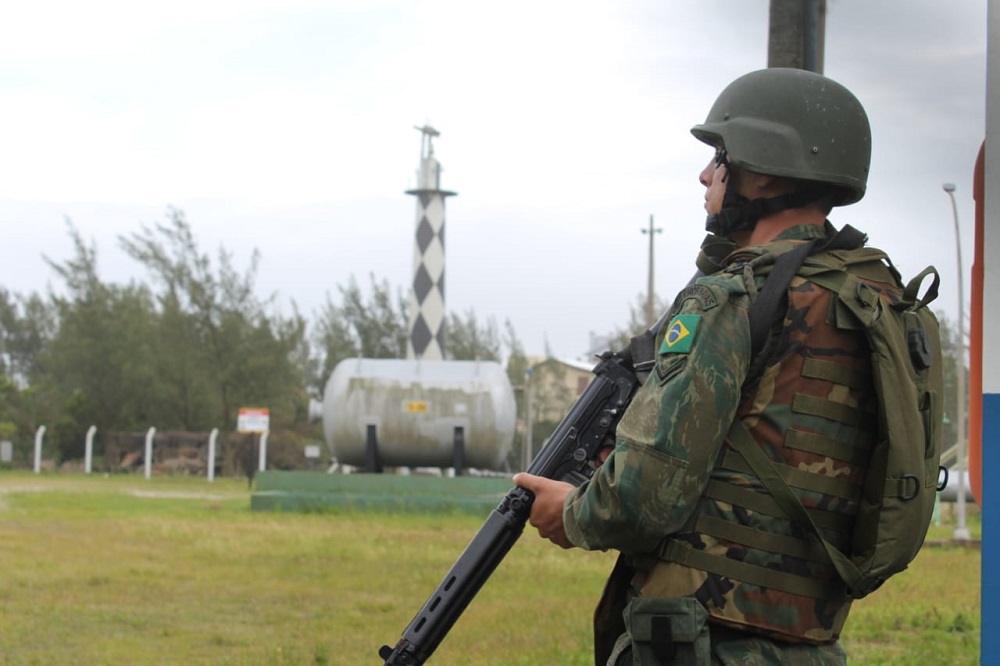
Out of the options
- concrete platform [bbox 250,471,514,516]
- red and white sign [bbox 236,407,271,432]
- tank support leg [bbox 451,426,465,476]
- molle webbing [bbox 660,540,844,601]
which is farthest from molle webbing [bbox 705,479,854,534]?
red and white sign [bbox 236,407,271,432]

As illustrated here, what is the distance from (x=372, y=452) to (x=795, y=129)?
18484mm

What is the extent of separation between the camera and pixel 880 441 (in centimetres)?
252

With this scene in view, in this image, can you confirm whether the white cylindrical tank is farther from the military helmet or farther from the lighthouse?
the military helmet

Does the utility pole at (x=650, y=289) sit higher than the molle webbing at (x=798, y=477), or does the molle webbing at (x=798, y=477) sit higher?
the utility pole at (x=650, y=289)

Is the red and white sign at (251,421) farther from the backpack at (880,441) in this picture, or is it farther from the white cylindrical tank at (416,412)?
the backpack at (880,441)

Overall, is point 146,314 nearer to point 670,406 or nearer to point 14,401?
point 14,401

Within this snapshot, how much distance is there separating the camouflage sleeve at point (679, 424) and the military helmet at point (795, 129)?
1.22 ft

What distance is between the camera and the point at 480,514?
1780cm

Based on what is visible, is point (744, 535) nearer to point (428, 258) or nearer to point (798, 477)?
point (798, 477)

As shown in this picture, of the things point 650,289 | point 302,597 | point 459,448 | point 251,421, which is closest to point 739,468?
point 302,597

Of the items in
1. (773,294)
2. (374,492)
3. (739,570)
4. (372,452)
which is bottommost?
(374,492)

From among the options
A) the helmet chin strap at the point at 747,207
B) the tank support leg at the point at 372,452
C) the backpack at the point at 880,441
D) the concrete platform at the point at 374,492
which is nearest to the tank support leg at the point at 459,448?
the concrete platform at the point at 374,492

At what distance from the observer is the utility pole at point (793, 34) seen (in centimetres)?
593

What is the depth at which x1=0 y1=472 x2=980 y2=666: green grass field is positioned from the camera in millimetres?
7117
